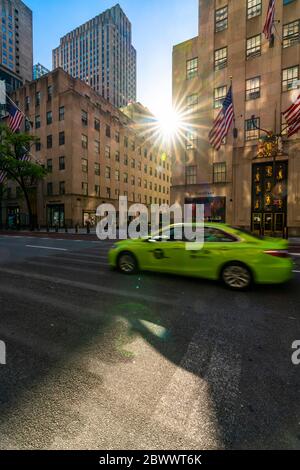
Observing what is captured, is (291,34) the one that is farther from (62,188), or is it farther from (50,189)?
(50,189)

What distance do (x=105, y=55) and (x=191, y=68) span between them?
119 metres

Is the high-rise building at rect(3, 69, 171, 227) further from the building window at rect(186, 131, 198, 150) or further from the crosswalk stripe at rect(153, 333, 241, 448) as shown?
the crosswalk stripe at rect(153, 333, 241, 448)

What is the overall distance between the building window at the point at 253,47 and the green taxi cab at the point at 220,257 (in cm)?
2629

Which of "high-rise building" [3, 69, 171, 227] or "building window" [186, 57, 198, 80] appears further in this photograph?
"high-rise building" [3, 69, 171, 227]

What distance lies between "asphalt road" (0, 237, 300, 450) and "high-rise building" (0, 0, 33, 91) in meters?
120

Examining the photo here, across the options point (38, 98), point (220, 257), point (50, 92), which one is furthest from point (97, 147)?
point (220, 257)

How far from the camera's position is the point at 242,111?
23.5 metres

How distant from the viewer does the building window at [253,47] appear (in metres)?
22.7

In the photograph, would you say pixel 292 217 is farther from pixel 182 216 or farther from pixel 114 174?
pixel 114 174

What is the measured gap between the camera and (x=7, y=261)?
927 centimetres

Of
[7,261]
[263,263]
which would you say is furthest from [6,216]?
[263,263]

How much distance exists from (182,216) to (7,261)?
2081cm

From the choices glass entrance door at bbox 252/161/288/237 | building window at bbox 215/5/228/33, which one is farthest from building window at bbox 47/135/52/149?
glass entrance door at bbox 252/161/288/237

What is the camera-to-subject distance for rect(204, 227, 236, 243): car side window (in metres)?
5.60
